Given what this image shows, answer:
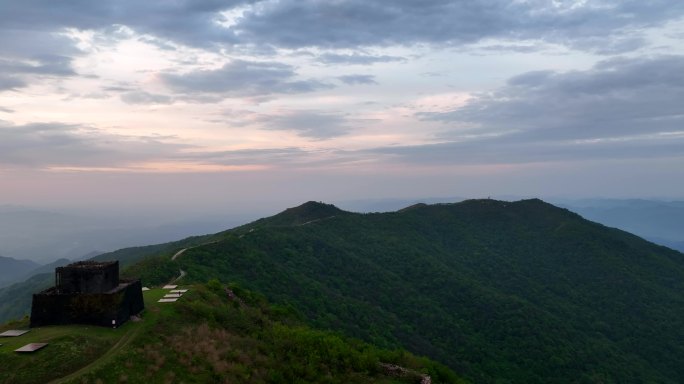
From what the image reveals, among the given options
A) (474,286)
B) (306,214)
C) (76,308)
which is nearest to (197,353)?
(76,308)

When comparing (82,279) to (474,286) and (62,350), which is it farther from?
(474,286)

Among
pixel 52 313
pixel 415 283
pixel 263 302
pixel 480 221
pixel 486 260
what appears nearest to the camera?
pixel 52 313

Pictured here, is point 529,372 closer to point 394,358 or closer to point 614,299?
point 394,358

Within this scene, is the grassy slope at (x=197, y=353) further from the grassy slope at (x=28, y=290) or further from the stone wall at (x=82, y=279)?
the grassy slope at (x=28, y=290)

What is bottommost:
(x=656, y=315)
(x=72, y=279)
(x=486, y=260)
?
(x=656, y=315)

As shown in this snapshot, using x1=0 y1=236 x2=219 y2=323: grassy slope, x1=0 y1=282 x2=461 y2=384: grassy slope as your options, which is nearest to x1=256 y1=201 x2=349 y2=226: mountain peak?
x1=0 y1=236 x2=219 y2=323: grassy slope

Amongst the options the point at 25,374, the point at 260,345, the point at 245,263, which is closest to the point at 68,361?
the point at 25,374

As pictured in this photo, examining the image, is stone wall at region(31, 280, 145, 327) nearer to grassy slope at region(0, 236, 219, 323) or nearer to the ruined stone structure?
the ruined stone structure

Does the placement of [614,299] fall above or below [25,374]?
below
